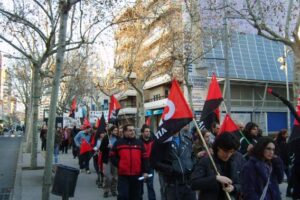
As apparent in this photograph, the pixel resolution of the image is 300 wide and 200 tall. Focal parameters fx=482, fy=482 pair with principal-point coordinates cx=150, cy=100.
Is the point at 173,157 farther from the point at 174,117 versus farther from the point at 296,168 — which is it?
the point at 296,168

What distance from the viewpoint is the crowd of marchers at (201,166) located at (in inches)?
184

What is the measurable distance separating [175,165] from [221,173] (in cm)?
205

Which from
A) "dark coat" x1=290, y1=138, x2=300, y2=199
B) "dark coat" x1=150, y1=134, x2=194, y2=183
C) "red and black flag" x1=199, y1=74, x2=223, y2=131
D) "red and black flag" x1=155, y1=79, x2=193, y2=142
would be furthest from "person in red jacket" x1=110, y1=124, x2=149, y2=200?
"dark coat" x1=290, y1=138, x2=300, y2=199

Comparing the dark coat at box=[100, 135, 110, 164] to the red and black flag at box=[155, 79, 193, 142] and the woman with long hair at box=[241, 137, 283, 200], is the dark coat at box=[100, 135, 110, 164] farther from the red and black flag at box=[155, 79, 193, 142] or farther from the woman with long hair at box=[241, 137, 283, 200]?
the woman with long hair at box=[241, 137, 283, 200]

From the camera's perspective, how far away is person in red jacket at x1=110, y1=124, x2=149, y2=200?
8106 millimetres

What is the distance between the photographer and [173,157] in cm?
679

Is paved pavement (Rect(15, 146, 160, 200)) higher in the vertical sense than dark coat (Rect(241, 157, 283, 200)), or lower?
lower

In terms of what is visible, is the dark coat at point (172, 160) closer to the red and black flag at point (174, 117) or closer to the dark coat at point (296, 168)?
the red and black flag at point (174, 117)

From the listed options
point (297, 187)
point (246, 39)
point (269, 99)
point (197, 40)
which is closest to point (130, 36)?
point (197, 40)

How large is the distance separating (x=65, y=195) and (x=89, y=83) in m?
Answer: 43.5

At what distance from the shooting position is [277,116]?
51156 mm

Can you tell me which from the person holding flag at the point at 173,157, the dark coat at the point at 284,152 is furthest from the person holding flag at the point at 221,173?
the dark coat at the point at 284,152

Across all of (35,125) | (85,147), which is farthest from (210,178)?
(35,125)

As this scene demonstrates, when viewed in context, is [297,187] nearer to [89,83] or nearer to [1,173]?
[1,173]
